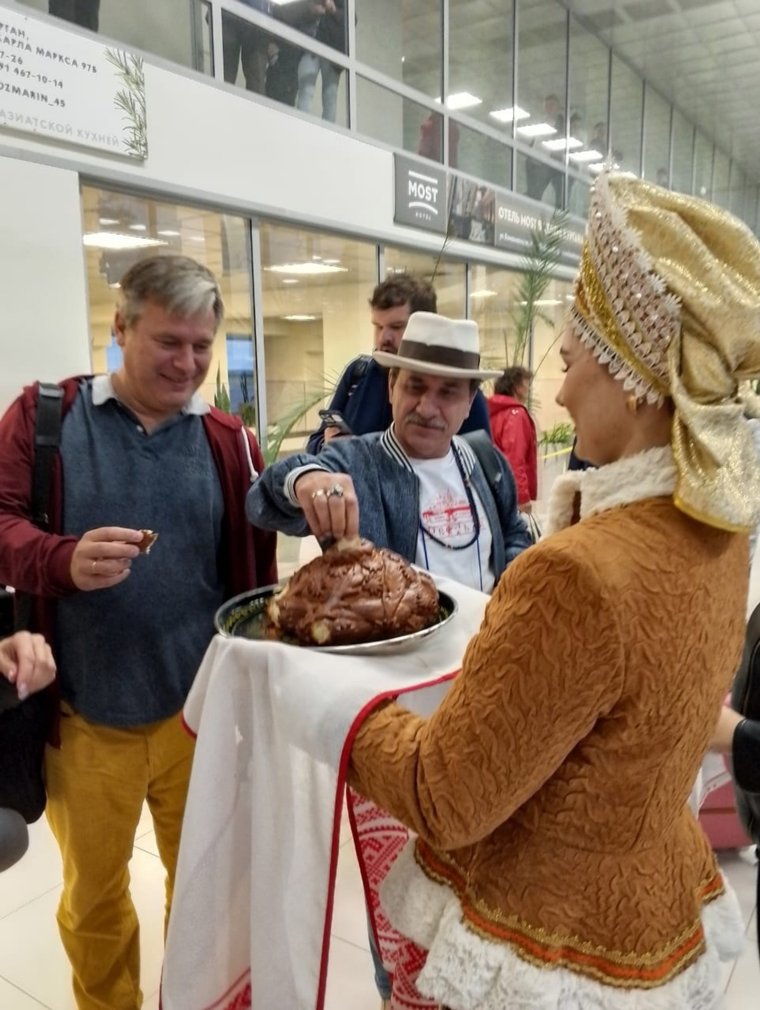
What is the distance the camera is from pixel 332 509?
129cm

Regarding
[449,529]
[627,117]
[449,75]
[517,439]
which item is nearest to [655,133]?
[627,117]

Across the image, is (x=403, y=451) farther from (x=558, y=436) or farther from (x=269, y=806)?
(x=558, y=436)

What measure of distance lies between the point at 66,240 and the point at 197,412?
7.94 feet

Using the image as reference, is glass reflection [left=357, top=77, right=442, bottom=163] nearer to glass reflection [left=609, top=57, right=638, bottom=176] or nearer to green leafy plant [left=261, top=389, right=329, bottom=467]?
green leafy plant [left=261, top=389, right=329, bottom=467]

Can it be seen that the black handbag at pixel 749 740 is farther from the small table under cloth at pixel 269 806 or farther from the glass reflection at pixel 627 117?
Answer: the glass reflection at pixel 627 117

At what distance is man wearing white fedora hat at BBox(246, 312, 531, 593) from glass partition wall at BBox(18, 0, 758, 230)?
3.18 m

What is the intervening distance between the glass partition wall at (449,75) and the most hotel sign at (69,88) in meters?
0.23

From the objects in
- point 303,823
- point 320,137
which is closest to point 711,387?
point 303,823

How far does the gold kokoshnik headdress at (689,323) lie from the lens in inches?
31.4

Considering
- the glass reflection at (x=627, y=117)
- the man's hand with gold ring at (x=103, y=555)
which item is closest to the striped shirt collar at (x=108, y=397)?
the man's hand with gold ring at (x=103, y=555)

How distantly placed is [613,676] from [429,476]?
0.96 metres

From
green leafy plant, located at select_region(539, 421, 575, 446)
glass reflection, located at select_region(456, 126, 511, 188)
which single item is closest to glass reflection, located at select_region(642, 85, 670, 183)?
glass reflection, located at select_region(456, 126, 511, 188)

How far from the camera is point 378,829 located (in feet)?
4.28

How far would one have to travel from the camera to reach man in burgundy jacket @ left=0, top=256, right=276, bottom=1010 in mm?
1562
